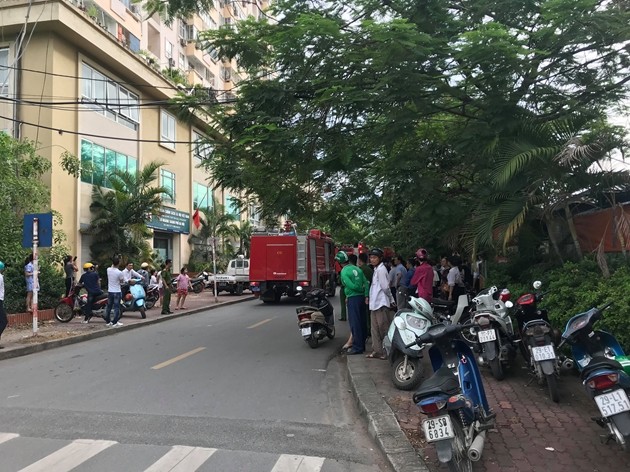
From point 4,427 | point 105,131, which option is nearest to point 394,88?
point 4,427

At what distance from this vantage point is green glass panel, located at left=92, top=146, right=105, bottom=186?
2175cm

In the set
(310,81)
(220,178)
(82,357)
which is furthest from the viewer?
(220,178)

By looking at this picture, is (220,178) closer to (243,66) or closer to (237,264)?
(243,66)

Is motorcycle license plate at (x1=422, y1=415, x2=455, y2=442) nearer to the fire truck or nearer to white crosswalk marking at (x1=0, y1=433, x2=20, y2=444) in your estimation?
A: white crosswalk marking at (x1=0, y1=433, x2=20, y2=444)

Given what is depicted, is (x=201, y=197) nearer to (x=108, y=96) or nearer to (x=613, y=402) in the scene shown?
(x=108, y=96)

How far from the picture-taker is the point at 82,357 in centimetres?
949

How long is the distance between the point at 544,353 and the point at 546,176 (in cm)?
303

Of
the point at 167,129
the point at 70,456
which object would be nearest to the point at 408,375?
the point at 70,456

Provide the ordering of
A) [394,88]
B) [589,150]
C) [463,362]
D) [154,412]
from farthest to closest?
[394,88]
[589,150]
[154,412]
[463,362]

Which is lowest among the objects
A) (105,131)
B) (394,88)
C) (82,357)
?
(82,357)

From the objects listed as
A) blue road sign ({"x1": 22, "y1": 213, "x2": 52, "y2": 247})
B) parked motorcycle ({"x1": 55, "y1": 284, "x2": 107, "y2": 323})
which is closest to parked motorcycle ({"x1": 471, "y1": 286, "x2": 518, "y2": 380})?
blue road sign ({"x1": 22, "y1": 213, "x2": 52, "y2": 247})

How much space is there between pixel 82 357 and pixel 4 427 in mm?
4296

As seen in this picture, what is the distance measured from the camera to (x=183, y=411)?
588cm

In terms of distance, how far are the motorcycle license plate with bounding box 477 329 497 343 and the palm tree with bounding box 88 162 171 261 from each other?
17.5 m
